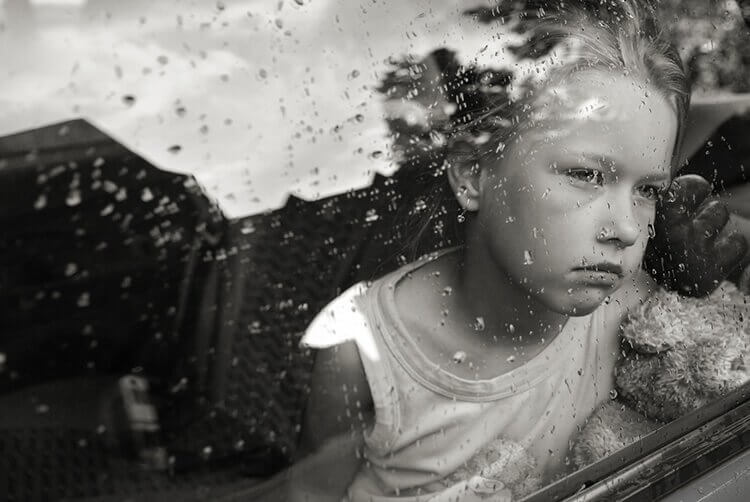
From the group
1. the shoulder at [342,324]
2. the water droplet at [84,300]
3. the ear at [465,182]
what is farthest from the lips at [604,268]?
the water droplet at [84,300]

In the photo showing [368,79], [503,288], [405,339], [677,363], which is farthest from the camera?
[677,363]

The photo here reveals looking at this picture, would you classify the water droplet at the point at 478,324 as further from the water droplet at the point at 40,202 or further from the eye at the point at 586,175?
the water droplet at the point at 40,202

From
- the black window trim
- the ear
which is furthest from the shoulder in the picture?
the black window trim

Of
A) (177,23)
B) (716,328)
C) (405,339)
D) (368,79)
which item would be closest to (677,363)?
(716,328)

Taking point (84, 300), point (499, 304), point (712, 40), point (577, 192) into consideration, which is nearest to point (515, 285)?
point (499, 304)

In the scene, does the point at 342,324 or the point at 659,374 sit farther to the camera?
the point at 659,374

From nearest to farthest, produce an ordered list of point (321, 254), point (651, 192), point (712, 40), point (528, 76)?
point (321, 254) → point (528, 76) → point (651, 192) → point (712, 40)

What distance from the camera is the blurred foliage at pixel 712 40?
1597mm

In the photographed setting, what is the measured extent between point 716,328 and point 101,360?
53.8 inches

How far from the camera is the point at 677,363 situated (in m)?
1.62

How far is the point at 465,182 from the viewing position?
116cm

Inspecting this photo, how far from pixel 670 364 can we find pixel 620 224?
391 mm

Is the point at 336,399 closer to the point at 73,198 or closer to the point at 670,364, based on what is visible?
the point at 73,198

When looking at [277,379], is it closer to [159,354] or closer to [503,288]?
[159,354]
